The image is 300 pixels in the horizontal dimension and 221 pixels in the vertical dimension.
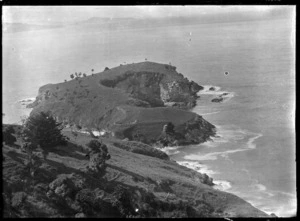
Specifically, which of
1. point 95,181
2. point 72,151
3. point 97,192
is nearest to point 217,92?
point 72,151

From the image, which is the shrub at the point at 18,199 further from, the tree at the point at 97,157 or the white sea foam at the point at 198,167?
the white sea foam at the point at 198,167

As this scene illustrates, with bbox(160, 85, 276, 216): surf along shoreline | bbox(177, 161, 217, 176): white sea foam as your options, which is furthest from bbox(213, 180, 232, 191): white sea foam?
bbox(177, 161, 217, 176): white sea foam

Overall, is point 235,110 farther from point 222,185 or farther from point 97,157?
point 97,157

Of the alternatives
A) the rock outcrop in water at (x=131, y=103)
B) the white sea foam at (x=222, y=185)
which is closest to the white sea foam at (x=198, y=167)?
the white sea foam at (x=222, y=185)

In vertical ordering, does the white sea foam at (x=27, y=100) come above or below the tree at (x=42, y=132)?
below
